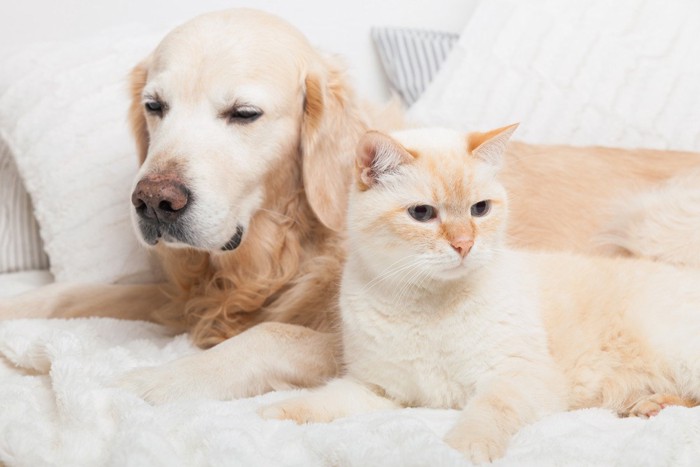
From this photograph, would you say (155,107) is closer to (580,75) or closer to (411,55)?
(580,75)

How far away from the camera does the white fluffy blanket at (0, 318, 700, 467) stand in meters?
1.14

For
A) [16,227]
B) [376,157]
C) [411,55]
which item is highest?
[376,157]

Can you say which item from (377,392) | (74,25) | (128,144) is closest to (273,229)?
(377,392)

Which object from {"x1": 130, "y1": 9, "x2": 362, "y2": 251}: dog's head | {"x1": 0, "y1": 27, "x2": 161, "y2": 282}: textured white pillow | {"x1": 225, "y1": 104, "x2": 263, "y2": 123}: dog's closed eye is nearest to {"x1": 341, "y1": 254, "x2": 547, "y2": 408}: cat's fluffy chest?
{"x1": 130, "y1": 9, "x2": 362, "y2": 251}: dog's head

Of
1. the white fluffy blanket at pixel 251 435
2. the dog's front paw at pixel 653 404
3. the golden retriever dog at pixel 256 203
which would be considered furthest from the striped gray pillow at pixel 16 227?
the dog's front paw at pixel 653 404

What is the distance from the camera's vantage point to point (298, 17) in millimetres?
3131

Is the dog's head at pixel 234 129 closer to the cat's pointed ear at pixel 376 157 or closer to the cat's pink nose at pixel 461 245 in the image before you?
the cat's pointed ear at pixel 376 157

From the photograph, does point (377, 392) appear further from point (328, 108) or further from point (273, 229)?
point (328, 108)

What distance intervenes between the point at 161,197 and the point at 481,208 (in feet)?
1.97

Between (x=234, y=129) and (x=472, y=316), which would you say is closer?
(x=472, y=316)

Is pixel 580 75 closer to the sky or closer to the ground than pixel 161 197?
closer to the ground

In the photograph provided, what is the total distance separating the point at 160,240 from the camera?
161 cm

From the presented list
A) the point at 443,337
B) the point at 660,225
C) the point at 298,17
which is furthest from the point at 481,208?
the point at 298,17

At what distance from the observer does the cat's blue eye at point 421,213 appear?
1.31 meters
